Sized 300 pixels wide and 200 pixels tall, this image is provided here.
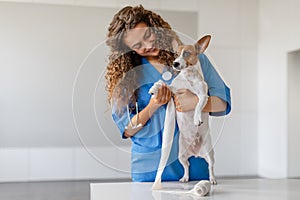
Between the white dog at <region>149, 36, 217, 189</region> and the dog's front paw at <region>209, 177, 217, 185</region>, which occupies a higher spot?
the white dog at <region>149, 36, 217, 189</region>

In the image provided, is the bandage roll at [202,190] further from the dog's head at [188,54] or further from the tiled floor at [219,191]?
the dog's head at [188,54]

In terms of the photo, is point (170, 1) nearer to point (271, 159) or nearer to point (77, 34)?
point (77, 34)

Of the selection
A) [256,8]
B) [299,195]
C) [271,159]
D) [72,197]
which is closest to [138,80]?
[299,195]

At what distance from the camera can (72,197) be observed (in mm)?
3293

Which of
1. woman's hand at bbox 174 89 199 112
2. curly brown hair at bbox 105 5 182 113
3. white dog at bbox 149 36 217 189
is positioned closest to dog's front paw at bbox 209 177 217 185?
white dog at bbox 149 36 217 189

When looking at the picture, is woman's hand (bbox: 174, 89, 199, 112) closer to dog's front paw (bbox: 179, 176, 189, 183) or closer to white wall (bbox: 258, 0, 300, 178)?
dog's front paw (bbox: 179, 176, 189, 183)

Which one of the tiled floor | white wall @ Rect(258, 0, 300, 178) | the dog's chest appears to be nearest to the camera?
the tiled floor

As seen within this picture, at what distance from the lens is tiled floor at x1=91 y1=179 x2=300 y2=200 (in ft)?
3.22

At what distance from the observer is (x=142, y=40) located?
3.84 ft

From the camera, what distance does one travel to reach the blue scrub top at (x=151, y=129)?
117cm

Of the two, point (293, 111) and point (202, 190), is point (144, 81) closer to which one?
point (202, 190)

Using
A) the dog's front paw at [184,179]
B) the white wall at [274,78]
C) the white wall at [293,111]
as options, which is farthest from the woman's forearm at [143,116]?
the white wall at [293,111]

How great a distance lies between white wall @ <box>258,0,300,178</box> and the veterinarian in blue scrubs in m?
2.86

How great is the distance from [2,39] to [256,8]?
10.1ft
